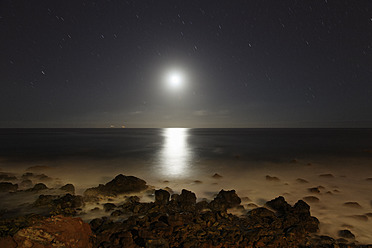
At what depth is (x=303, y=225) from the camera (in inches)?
246

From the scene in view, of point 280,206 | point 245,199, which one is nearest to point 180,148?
point 245,199

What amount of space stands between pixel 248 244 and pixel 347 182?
500 inches

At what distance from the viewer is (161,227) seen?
18.4ft

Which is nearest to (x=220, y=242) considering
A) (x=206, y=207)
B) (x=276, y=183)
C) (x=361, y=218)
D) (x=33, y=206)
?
(x=206, y=207)

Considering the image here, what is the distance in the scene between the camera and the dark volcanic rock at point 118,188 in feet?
31.0

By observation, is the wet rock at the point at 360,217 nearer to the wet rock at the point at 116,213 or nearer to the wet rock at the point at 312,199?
the wet rock at the point at 312,199

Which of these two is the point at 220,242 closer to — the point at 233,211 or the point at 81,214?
the point at 233,211

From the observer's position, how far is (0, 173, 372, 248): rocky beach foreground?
4.74 metres

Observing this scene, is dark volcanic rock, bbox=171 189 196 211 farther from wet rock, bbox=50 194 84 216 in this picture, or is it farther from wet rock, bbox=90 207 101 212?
wet rock, bbox=50 194 84 216

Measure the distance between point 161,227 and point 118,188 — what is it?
5.26m

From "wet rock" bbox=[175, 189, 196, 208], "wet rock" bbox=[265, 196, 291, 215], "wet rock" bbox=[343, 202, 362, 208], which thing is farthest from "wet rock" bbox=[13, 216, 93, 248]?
"wet rock" bbox=[343, 202, 362, 208]

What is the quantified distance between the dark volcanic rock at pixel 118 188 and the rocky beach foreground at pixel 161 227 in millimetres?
1105

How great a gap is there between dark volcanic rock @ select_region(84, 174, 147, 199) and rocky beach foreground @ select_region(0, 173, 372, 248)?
1105 millimetres

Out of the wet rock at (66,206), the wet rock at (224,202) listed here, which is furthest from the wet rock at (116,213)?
the wet rock at (224,202)
